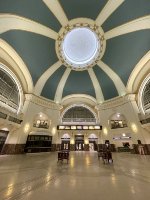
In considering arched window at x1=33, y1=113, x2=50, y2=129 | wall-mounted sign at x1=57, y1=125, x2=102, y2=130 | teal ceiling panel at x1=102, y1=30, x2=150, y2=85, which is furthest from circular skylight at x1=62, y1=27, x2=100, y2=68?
wall-mounted sign at x1=57, y1=125, x2=102, y2=130

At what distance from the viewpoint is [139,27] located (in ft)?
41.2

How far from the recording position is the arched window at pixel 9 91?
41.9ft

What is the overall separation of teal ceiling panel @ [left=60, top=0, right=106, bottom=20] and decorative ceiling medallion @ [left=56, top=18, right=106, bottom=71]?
71 centimetres

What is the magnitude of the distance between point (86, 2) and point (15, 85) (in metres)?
13.2

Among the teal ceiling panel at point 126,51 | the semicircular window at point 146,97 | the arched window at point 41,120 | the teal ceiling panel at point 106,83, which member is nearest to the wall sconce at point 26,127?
the arched window at point 41,120

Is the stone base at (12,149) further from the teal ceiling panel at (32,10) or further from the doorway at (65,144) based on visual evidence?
the teal ceiling panel at (32,10)

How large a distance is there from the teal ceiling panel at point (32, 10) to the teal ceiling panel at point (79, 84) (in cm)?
833

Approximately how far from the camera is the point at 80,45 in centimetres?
1838

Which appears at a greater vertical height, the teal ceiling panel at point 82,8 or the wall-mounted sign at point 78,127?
the teal ceiling panel at point 82,8

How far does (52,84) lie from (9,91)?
24.5 ft

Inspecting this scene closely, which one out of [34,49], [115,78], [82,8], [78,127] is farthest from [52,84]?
[82,8]

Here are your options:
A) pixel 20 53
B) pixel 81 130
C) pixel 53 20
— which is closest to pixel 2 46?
pixel 20 53

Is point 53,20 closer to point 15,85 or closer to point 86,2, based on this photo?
point 86,2

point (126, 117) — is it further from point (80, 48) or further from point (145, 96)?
point (80, 48)
